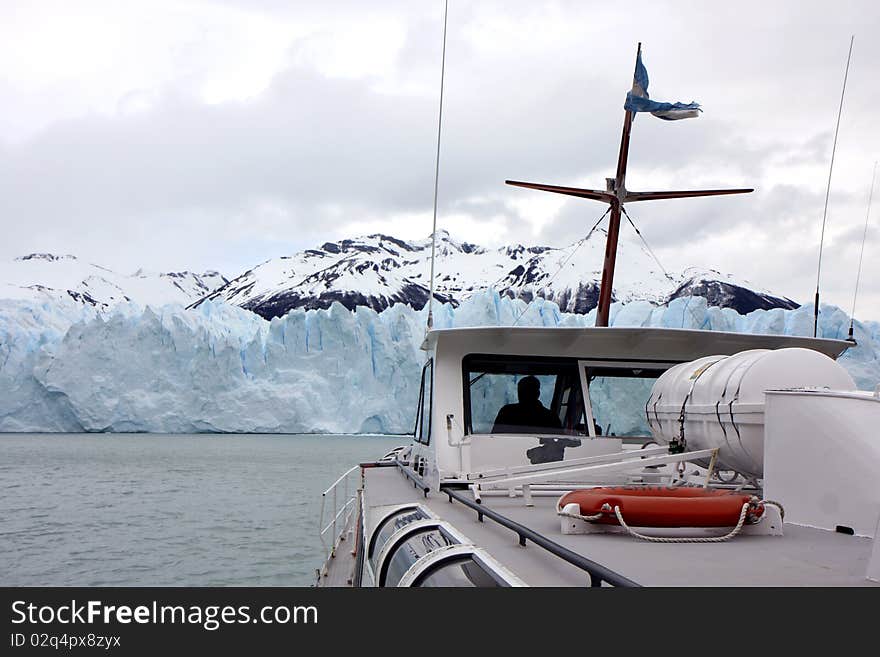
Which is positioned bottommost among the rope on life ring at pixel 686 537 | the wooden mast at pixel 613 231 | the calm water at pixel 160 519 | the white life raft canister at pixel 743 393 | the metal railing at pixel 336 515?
the calm water at pixel 160 519

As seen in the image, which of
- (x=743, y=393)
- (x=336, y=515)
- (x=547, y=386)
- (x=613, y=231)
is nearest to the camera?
(x=743, y=393)

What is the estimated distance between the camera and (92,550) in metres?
14.4

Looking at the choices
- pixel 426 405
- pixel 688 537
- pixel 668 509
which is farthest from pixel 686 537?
pixel 426 405

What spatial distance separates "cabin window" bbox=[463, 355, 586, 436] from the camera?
5.75m

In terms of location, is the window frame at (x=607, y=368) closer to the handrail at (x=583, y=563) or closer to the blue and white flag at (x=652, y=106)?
the handrail at (x=583, y=563)

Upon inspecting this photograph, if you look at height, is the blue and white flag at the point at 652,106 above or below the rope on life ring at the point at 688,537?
above

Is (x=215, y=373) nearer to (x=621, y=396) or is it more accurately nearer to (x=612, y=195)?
(x=612, y=195)

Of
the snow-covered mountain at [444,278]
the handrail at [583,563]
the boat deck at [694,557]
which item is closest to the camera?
the handrail at [583,563]

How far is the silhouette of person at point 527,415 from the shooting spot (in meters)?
5.73

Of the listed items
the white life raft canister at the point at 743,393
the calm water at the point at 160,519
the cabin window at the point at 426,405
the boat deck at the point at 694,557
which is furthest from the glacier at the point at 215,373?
the boat deck at the point at 694,557

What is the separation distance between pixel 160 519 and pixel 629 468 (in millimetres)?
15406

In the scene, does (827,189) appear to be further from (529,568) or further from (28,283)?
(28,283)

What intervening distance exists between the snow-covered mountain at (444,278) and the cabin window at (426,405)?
230 ft

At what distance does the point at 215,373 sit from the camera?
1398 inches
